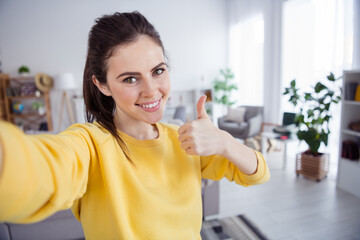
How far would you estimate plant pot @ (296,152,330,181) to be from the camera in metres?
2.59

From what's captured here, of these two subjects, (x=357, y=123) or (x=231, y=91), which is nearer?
(x=357, y=123)

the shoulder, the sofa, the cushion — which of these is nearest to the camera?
the shoulder

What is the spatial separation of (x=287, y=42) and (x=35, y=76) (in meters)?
4.97

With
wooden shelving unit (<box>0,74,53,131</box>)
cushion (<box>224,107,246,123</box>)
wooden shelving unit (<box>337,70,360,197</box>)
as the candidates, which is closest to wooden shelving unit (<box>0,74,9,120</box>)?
wooden shelving unit (<box>0,74,53,131</box>)

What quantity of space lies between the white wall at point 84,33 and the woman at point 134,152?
440 centimetres

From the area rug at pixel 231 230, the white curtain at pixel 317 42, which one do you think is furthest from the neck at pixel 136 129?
the white curtain at pixel 317 42

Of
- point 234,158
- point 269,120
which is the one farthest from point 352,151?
point 234,158

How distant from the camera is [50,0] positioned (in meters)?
4.62

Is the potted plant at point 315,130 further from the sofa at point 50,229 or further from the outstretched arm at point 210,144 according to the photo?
the sofa at point 50,229

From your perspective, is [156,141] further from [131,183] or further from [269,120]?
[269,120]

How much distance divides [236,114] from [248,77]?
3.56ft

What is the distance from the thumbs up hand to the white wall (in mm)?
4495

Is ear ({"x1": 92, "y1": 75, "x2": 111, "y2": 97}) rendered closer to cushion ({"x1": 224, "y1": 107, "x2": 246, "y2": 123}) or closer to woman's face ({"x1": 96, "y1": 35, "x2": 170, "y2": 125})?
woman's face ({"x1": 96, "y1": 35, "x2": 170, "y2": 125})

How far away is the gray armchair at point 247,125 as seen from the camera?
3814 millimetres
